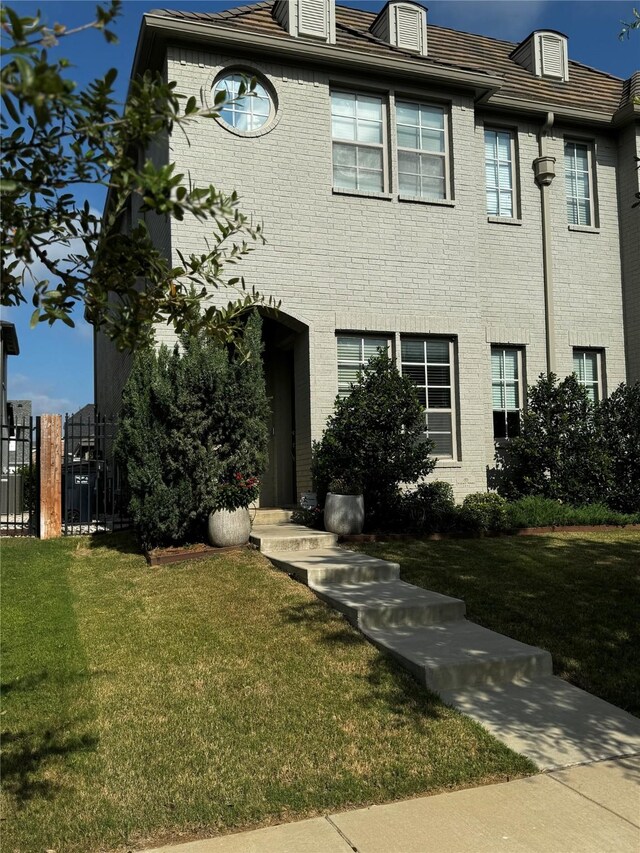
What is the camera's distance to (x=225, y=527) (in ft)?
28.4

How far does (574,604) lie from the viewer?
22.0 ft

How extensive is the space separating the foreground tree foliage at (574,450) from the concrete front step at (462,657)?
6.14 meters

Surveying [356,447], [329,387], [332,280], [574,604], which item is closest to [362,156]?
[332,280]

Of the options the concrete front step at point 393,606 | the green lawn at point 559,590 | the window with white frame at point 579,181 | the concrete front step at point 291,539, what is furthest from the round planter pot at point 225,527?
the window with white frame at point 579,181

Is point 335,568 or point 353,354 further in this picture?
point 353,354

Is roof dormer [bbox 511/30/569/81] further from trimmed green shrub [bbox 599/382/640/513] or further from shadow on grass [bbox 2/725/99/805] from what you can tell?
shadow on grass [bbox 2/725/99/805]

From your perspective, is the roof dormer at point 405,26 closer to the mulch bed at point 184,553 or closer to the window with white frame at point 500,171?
the window with white frame at point 500,171

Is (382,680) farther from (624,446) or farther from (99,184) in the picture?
(624,446)

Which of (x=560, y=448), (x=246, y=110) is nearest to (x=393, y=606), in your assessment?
(x=560, y=448)

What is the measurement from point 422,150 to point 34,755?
34.9 ft

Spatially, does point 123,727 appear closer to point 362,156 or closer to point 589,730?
point 589,730

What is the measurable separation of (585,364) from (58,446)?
9.12 meters

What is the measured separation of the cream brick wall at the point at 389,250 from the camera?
1072 cm

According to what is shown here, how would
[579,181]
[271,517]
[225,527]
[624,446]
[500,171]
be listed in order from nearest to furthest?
[225,527] < [271,517] < [624,446] < [500,171] < [579,181]
